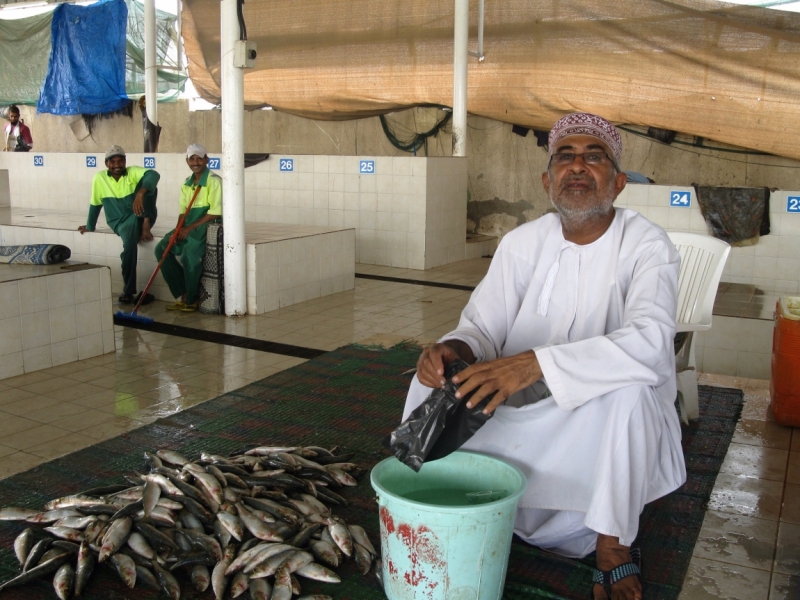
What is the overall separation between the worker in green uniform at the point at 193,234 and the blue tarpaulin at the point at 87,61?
7253mm

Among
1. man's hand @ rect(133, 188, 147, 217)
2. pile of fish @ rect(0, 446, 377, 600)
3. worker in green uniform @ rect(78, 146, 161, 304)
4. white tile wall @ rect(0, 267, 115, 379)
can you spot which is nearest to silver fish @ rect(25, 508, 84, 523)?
pile of fish @ rect(0, 446, 377, 600)

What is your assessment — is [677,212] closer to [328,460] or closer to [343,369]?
[343,369]

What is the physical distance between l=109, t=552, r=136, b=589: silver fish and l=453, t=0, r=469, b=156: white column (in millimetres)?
8521

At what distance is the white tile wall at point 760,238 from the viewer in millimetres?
7328

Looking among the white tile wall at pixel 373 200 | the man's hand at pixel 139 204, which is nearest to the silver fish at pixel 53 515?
the man's hand at pixel 139 204

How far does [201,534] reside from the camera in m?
2.87

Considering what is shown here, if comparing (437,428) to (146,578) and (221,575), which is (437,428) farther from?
(146,578)

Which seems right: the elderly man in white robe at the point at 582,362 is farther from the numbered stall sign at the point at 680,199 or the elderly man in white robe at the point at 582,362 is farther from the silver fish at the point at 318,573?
the numbered stall sign at the point at 680,199

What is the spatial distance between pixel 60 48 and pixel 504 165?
8142 millimetres

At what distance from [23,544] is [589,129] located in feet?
8.29

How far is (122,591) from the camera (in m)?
2.70

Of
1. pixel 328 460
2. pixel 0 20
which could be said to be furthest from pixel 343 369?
pixel 0 20

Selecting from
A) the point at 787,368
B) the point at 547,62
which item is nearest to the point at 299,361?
the point at 787,368

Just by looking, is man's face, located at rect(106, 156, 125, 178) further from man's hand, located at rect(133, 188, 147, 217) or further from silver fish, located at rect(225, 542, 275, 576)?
silver fish, located at rect(225, 542, 275, 576)
